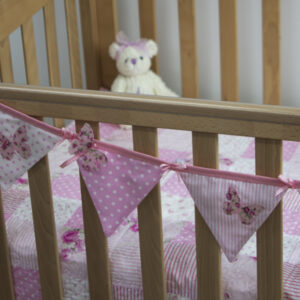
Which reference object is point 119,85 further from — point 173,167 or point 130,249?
point 173,167

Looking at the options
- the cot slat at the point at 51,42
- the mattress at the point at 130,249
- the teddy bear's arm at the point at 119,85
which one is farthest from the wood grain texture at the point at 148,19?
the mattress at the point at 130,249

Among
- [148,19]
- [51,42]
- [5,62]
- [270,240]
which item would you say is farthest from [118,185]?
[148,19]

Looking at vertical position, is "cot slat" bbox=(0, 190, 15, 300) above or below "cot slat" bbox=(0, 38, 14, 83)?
below

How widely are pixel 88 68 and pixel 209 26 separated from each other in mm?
416

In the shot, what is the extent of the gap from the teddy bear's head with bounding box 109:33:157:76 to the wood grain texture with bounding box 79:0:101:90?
127 mm

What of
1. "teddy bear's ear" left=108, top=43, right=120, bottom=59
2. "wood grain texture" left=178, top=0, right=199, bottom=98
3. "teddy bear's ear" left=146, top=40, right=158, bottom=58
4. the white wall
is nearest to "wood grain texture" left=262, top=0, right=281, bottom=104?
the white wall

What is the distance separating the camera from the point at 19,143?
1416 mm

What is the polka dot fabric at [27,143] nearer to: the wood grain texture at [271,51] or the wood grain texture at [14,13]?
the wood grain texture at [14,13]

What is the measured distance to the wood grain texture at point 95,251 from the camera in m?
1.40

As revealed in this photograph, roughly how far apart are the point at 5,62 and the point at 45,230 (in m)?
0.72

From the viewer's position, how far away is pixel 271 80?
7.32 feet

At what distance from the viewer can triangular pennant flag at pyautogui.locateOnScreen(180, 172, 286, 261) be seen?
4.03 feet

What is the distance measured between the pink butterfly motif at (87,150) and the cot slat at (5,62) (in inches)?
29.6

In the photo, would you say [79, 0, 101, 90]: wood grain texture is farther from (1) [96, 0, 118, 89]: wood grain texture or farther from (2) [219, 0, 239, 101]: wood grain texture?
(2) [219, 0, 239, 101]: wood grain texture
